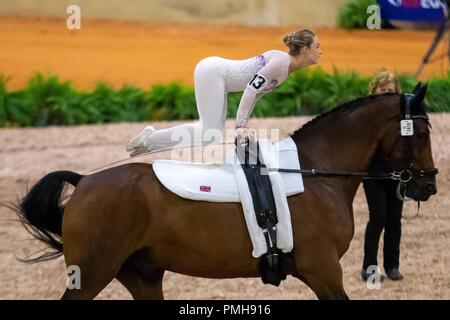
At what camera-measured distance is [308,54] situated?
6.14 m

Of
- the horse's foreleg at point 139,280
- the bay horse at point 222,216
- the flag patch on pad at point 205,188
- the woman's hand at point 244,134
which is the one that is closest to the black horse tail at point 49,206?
the bay horse at point 222,216

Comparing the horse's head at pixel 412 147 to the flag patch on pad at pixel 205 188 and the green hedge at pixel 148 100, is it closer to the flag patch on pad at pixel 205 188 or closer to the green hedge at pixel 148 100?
the flag patch on pad at pixel 205 188

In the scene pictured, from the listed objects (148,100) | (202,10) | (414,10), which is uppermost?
(414,10)

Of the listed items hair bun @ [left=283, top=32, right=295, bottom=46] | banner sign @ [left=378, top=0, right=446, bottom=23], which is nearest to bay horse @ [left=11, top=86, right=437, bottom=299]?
hair bun @ [left=283, top=32, right=295, bottom=46]

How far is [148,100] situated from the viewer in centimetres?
1341

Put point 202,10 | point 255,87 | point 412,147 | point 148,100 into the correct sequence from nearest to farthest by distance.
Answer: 1. point 255,87
2. point 412,147
3. point 148,100
4. point 202,10

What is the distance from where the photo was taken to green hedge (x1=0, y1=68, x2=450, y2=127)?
510 inches

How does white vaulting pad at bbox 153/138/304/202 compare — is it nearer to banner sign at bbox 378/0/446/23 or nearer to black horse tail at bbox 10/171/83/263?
black horse tail at bbox 10/171/83/263

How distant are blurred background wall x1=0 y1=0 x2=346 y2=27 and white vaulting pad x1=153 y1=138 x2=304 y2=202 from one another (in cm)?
1190

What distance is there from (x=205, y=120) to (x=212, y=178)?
443 millimetres

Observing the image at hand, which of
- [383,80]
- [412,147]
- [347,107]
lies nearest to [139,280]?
[347,107]

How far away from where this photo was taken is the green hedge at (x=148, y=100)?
12961mm

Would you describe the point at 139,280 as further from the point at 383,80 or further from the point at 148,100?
the point at 148,100

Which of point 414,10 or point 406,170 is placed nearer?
point 406,170
